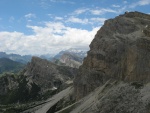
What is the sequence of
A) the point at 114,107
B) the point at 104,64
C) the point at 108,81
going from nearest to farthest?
the point at 114,107 < the point at 108,81 < the point at 104,64

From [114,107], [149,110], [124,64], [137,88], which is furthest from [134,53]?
[149,110]

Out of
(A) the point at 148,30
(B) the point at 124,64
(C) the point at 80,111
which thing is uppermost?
(A) the point at 148,30

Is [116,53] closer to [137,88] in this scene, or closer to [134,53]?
[134,53]

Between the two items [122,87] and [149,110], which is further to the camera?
[122,87]

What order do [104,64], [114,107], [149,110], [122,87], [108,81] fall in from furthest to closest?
[104,64] < [108,81] < [122,87] < [114,107] < [149,110]

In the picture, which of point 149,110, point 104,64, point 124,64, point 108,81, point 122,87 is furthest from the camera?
point 104,64

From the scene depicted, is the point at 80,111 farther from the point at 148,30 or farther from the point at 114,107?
the point at 148,30

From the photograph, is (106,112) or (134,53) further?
(134,53)

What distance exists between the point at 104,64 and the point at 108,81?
58.0ft

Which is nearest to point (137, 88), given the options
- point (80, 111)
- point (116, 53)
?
point (80, 111)

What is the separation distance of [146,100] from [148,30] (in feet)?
224

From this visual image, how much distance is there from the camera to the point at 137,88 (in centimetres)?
14388

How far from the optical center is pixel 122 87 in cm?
15450

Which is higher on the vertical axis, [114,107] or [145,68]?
[145,68]
